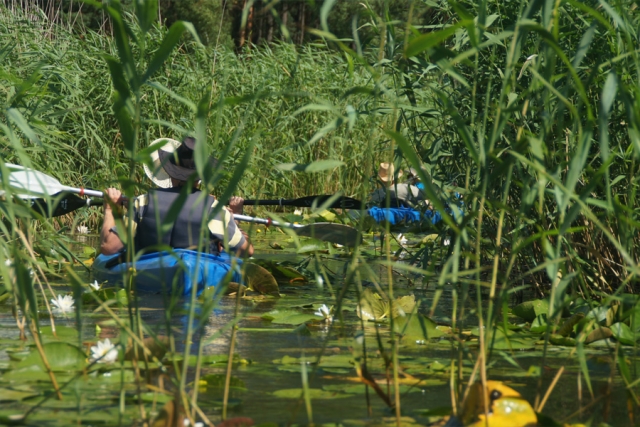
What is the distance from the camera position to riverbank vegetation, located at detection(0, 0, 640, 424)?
7.40 ft

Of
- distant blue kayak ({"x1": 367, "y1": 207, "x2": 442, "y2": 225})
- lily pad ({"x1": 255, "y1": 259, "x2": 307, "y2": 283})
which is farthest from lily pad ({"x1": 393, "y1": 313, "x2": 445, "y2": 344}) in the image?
lily pad ({"x1": 255, "y1": 259, "x2": 307, "y2": 283})

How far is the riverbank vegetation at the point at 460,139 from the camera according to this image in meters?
2.26

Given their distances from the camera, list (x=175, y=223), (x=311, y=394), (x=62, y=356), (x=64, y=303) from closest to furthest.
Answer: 1. (x=311, y=394)
2. (x=62, y=356)
3. (x=64, y=303)
4. (x=175, y=223)

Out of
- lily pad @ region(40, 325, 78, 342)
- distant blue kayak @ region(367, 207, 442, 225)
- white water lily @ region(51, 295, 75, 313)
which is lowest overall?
white water lily @ region(51, 295, 75, 313)

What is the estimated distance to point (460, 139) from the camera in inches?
180

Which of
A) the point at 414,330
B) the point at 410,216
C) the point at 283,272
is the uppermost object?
the point at 410,216

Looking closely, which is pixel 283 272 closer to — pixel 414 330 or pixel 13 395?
pixel 414 330

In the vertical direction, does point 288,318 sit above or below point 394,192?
below

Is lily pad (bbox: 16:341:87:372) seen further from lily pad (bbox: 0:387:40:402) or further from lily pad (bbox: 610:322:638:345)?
lily pad (bbox: 610:322:638:345)

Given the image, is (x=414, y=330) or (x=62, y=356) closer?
(x=62, y=356)

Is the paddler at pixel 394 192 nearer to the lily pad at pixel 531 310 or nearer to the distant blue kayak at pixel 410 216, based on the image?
the distant blue kayak at pixel 410 216

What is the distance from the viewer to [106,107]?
8859mm

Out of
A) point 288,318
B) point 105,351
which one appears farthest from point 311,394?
point 288,318

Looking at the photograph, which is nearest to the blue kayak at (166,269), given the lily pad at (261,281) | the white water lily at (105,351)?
the lily pad at (261,281)
